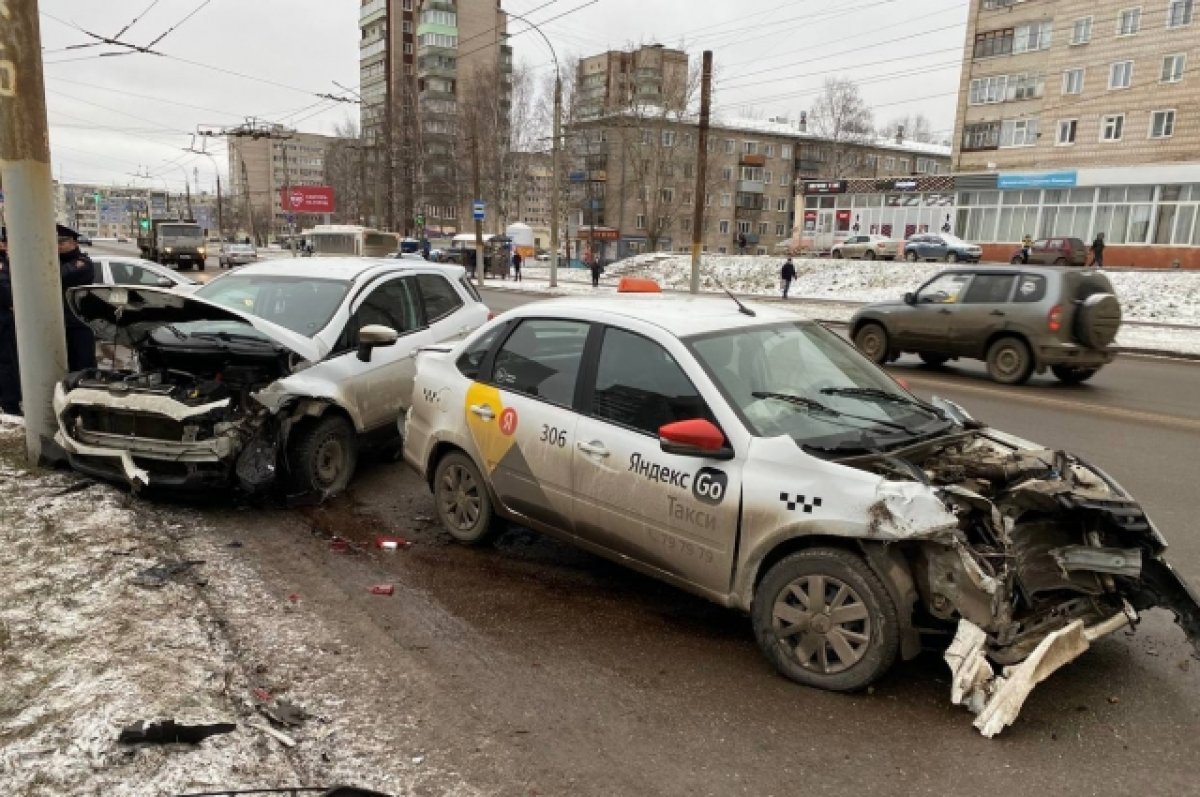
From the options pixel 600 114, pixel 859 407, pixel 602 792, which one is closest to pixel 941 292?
pixel 859 407

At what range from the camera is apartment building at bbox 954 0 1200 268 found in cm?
4122

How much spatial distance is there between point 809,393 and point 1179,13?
5275 centimetres

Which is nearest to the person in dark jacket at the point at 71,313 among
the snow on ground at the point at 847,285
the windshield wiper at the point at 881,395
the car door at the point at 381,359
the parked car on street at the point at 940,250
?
the car door at the point at 381,359

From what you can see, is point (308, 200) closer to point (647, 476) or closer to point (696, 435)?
point (647, 476)

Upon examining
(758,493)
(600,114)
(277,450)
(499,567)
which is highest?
(600,114)

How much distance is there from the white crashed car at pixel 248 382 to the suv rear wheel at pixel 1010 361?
29.8 feet

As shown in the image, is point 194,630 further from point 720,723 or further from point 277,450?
point 720,723

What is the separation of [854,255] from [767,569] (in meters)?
42.5

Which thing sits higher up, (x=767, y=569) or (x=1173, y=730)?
(x=767, y=569)

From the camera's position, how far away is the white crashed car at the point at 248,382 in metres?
5.48

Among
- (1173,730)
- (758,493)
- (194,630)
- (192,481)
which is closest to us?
(1173,730)

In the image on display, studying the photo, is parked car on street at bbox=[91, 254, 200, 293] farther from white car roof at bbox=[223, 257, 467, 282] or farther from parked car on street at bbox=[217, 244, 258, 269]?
parked car on street at bbox=[217, 244, 258, 269]

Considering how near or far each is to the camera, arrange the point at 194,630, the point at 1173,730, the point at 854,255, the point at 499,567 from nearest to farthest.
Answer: the point at 1173,730 → the point at 194,630 → the point at 499,567 → the point at 854,255

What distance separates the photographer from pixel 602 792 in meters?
2.84
